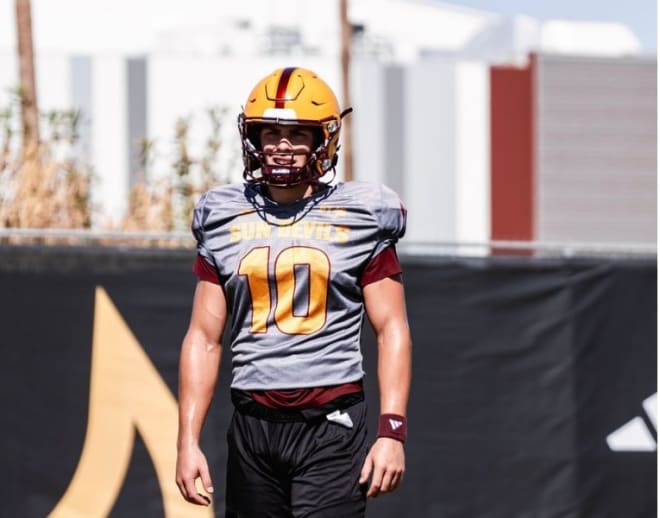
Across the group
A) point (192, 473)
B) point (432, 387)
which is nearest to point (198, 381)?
point (192, 473)

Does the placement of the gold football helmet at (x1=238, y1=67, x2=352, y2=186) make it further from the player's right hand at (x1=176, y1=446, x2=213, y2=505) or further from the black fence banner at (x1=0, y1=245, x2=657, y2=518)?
the black fence banner at (x1=0, y1=245, x2=657, y2=518)

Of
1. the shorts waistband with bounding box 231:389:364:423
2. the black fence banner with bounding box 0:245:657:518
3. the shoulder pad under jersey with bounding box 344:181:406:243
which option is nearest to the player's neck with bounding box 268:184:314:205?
the shoulder pad under jersey with bounding box 344:181:406:243

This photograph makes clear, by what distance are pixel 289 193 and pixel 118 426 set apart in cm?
284

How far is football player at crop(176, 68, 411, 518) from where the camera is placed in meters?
4.04

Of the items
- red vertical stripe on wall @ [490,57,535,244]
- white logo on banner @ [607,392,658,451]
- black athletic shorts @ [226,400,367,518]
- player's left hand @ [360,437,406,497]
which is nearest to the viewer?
player's left hand @ [360,437,406,497]

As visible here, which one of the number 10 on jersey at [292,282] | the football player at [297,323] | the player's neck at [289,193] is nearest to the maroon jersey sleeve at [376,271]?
the football player at [297,323]

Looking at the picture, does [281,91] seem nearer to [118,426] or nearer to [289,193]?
[289,193]

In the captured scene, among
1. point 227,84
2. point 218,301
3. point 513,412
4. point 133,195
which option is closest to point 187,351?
point 218,301

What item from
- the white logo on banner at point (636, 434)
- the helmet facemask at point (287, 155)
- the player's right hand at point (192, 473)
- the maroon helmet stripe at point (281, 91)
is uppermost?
the maroon helmet stripe at point (281, 91)

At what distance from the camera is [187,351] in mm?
4180

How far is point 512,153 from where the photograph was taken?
85.3 feet

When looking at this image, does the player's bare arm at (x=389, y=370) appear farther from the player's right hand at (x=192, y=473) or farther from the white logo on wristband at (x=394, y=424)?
the player's right hand at (x=192, y=473)

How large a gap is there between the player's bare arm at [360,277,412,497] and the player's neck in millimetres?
368

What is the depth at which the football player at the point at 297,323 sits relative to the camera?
13.3ft
